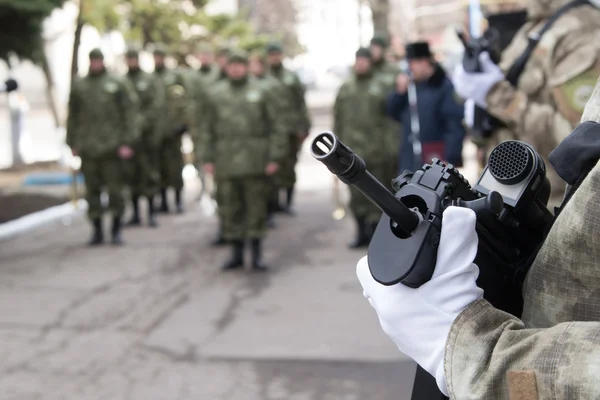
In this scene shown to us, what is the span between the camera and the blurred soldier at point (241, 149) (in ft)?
21.7

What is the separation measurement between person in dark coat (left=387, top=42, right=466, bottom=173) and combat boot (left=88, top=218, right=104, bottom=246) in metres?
3.45

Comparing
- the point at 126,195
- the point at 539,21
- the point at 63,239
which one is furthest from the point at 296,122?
the point at 539,21

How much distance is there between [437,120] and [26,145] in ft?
36.5

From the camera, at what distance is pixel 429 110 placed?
624 centimetres

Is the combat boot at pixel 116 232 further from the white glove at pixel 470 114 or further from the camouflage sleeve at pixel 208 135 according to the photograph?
the white glove at pixel 470 114

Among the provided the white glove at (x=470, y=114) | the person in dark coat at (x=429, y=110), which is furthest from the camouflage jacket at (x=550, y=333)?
the person in dark coat at (x=429, y=110)

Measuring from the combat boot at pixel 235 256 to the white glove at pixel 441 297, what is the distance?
5517 mm

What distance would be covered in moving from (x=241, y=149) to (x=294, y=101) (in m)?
3.21

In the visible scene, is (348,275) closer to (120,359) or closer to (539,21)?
(120,359)

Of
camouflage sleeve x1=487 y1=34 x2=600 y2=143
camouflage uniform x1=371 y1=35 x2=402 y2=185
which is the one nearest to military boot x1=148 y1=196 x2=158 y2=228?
camouflage uniform x1=371 y1=35 x2=402 y2=185

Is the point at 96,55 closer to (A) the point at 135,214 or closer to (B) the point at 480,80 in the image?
(A) the point at 135,214

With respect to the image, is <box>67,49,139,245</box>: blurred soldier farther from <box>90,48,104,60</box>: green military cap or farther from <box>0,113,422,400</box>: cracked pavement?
<box>0,113,422,400</box>: cracked pavement

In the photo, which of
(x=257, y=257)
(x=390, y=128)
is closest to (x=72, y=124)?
(x=257, y=257)

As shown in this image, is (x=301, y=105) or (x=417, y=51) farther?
(x=301, y=105)
